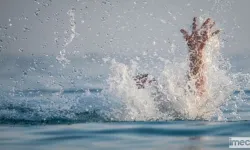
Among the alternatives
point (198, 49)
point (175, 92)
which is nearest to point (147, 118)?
point (175, 92)

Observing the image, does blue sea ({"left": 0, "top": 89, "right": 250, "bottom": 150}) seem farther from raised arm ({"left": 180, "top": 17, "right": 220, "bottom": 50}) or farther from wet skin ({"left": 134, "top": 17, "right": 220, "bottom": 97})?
raised arm ({"left": 180, "top": 17, "right": 220, "bottom": 50})

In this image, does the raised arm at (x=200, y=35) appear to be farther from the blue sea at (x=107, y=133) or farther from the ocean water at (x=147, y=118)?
the blue sea at (x=107, y=133)

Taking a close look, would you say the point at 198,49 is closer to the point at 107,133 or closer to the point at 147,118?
the point at 147,118

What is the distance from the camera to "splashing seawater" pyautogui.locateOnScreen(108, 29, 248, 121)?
10.8 m

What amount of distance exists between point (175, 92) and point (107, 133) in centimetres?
277

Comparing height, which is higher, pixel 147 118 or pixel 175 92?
pixel 175 92

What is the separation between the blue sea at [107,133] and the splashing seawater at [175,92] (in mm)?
690

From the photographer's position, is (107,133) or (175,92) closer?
(107,133)

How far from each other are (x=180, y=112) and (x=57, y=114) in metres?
2.79

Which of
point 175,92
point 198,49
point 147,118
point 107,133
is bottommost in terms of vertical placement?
point 107,133

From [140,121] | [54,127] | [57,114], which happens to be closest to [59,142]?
[54,127]

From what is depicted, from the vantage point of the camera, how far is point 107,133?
885 cm

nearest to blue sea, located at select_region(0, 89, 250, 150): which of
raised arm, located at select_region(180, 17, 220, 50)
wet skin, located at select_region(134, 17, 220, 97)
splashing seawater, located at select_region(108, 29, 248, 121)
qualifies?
splashing seawater, located at select_region(108, 29, 248, 121)

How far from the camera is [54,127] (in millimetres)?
9625
